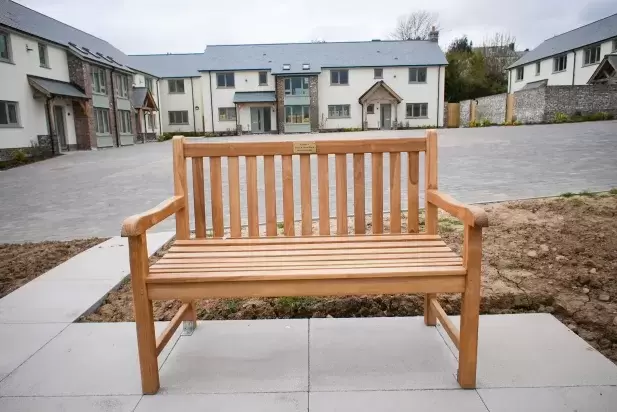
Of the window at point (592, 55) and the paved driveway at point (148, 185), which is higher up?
the window at point (592, 55)

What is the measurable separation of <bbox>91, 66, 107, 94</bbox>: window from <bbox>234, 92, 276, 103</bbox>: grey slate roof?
1245 centimetres

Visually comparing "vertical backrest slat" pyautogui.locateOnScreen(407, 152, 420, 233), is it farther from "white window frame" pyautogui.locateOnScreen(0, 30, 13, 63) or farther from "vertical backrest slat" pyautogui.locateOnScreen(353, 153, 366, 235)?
"white window frame" pyautogui.locateOnScreen(0, 30, 13, 63)

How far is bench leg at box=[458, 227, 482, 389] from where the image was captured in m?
2.17

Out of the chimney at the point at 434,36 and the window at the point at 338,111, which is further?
the chimney at the point at 434,36

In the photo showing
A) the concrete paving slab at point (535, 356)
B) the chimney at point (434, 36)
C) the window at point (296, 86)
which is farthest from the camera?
the chimney at point (434, 36)

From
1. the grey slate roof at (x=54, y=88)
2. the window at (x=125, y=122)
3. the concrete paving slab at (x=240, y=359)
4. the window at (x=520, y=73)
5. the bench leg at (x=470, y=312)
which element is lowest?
the concrete paving slab at (x=240, y=359)

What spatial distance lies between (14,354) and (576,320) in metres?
3.42

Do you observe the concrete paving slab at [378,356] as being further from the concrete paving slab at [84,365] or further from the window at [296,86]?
the window at [296,86]

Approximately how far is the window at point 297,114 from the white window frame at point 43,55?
67.0 ft

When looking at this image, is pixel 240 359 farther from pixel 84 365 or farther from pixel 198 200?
pixel 198 200

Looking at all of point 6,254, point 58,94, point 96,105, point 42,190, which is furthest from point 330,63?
point 6,254

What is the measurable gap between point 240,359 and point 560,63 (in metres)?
45.4

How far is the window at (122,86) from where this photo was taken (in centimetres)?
3161

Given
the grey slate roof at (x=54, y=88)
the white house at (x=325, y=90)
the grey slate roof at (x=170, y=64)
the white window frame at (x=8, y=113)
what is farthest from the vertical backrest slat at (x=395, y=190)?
the grey slate roof at (x=170, y=64)
